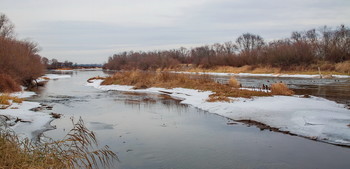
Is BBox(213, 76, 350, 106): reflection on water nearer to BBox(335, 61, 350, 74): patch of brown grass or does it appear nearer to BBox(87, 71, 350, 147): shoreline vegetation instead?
BBox(87, 71, 350, 147): shoreline vegetation

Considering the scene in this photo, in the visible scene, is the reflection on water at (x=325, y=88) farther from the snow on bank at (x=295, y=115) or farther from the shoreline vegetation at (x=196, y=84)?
the snow on bank at (x=295, y=115)

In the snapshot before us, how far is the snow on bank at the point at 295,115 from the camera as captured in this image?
8914 mm

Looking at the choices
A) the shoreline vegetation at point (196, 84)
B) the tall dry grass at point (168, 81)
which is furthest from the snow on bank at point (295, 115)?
the tall dry grass at point (168, 81)

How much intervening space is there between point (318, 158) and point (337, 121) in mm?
3064

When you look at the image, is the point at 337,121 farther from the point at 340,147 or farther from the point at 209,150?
the point at 209,150

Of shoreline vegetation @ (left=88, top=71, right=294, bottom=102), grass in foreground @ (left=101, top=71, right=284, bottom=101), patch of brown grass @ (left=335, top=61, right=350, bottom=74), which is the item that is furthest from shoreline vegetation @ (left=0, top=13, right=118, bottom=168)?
patch of brown grass @ (left=335, top=61, right=350, bottom=74)

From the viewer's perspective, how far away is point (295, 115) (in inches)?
430

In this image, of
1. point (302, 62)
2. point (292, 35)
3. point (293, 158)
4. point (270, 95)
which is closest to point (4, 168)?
point (293, 158)

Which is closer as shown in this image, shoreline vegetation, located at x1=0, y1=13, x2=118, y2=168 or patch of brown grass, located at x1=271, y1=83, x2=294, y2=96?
shoreline vegetation, located at x1=0, y1=13, x2=118, y2=168

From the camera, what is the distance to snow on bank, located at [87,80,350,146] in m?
8.91

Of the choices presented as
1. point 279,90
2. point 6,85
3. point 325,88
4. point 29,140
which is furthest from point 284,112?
point 6,85

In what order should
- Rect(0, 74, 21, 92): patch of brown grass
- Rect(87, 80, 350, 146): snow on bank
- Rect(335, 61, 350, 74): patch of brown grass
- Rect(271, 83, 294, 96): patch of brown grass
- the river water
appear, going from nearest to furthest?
the river water → Rect(87, 80, 350, 146): snow on bank → Rect(271, 83, 294, 96): patch of brown grass → Rect(0, 74, 21, 92): patch of brown grass → Rect(335, 61, 350, 74): patch of brown grass

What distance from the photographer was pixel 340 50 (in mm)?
43375

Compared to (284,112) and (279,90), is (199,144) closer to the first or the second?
(284,112)
